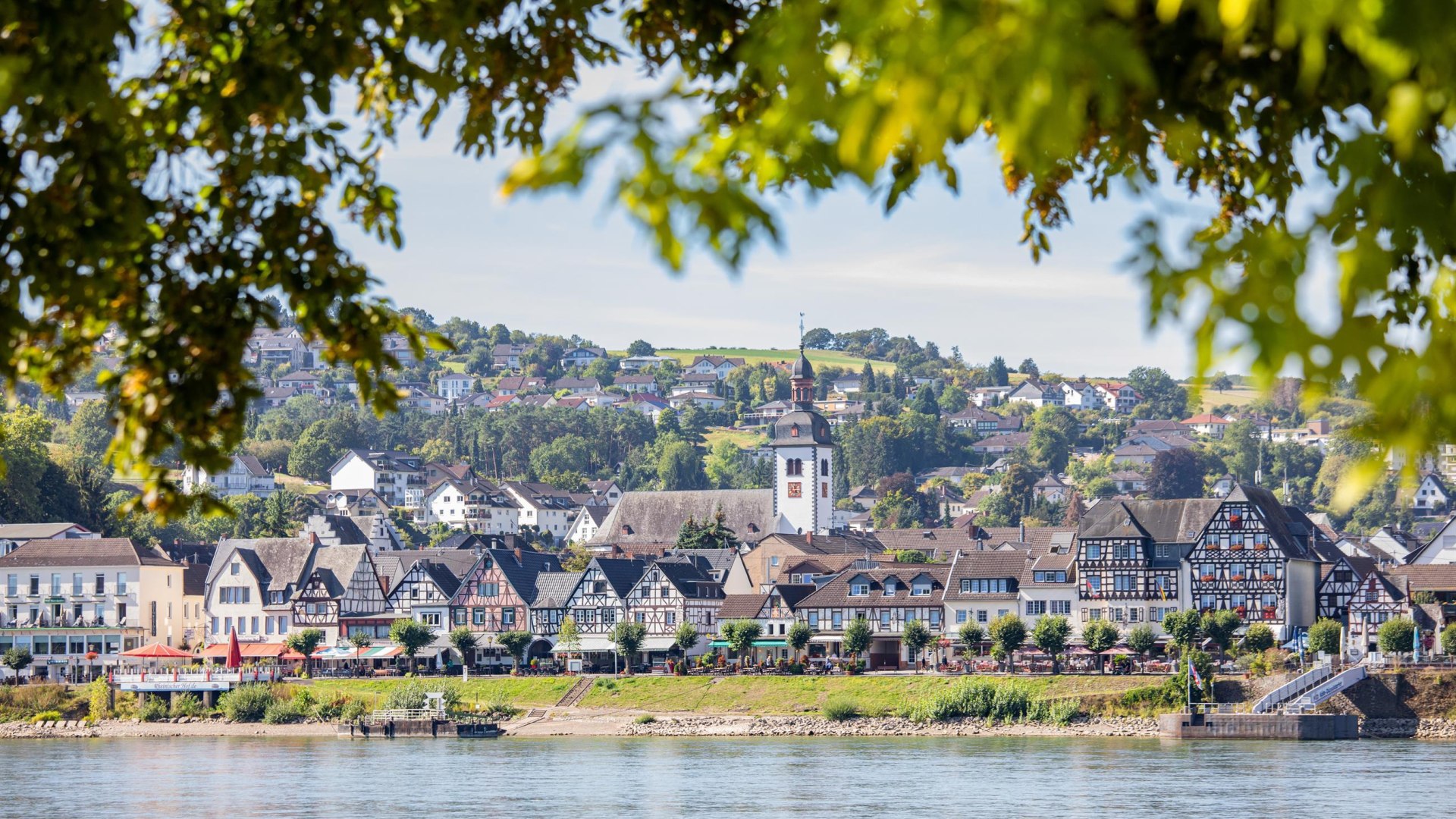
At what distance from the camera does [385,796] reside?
178ft

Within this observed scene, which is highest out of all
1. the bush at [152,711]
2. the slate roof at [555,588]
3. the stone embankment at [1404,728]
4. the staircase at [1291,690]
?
the slate roof at [555,588]

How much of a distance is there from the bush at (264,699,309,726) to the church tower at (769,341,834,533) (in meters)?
65.7

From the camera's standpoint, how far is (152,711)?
90812 millimetres

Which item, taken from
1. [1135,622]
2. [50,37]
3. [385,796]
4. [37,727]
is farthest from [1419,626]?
[50,37]

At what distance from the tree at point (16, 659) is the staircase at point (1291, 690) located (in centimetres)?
6330

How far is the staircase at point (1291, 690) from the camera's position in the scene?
74688mm

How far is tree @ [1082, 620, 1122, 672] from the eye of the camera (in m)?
82.6

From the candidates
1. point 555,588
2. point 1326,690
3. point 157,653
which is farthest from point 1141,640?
point 157,653

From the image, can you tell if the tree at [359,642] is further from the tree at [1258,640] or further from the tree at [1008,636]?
the tree at [1258,640]

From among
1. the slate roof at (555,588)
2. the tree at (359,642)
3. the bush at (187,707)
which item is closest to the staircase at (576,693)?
the slate roof at (555,588)

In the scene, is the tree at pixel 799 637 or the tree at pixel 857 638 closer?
Answer: the tree at pixel 857 638

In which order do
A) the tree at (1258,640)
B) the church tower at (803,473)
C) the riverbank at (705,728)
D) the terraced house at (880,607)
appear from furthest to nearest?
the church tower at (803,473), the terraced house at (880,607), the tree at (1258,640), the riverbank at (705,728)

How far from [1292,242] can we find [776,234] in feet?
4.60

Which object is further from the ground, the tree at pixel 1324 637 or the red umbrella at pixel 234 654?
the tree at pixel 1324 637
